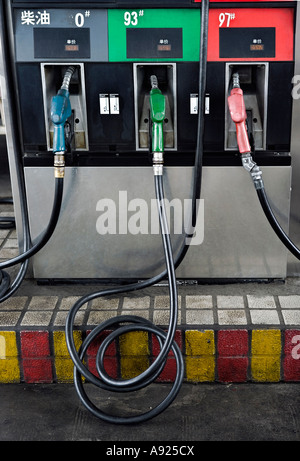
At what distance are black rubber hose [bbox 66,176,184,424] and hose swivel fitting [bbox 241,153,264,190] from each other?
10.0 inches

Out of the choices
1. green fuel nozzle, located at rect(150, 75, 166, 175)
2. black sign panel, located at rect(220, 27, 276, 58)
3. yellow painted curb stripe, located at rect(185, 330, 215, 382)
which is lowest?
yellow painted curb stripe, located at rect(185, 330, 215, 382)

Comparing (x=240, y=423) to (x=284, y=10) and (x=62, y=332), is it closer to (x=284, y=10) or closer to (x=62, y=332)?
(x=62, y=332)

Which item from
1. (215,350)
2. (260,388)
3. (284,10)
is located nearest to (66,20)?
(284,10)

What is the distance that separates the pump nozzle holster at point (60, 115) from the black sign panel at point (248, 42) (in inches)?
19.5

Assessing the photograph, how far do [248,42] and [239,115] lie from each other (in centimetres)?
25

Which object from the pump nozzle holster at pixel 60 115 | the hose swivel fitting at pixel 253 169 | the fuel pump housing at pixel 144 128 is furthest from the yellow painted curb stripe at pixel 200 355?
the pump nozzle holster at pixel 60 115

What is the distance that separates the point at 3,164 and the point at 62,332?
1172 millimetres

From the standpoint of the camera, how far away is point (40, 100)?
6.35ft

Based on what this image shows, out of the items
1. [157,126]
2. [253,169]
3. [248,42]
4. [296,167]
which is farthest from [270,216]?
[248,42]

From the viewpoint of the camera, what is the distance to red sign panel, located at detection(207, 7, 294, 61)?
72.0 inches

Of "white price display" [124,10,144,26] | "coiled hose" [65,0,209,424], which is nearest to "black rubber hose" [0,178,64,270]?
"coiled hose" [65,0,209,424]

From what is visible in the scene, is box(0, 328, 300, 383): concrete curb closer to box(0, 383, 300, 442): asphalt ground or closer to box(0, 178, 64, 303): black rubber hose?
box(0, 383, 300, 442): asphalt ground

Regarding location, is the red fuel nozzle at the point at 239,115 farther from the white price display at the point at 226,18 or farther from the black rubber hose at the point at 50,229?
the black rubber hose at the point at 50,229

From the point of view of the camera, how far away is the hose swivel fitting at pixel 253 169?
1.77m
